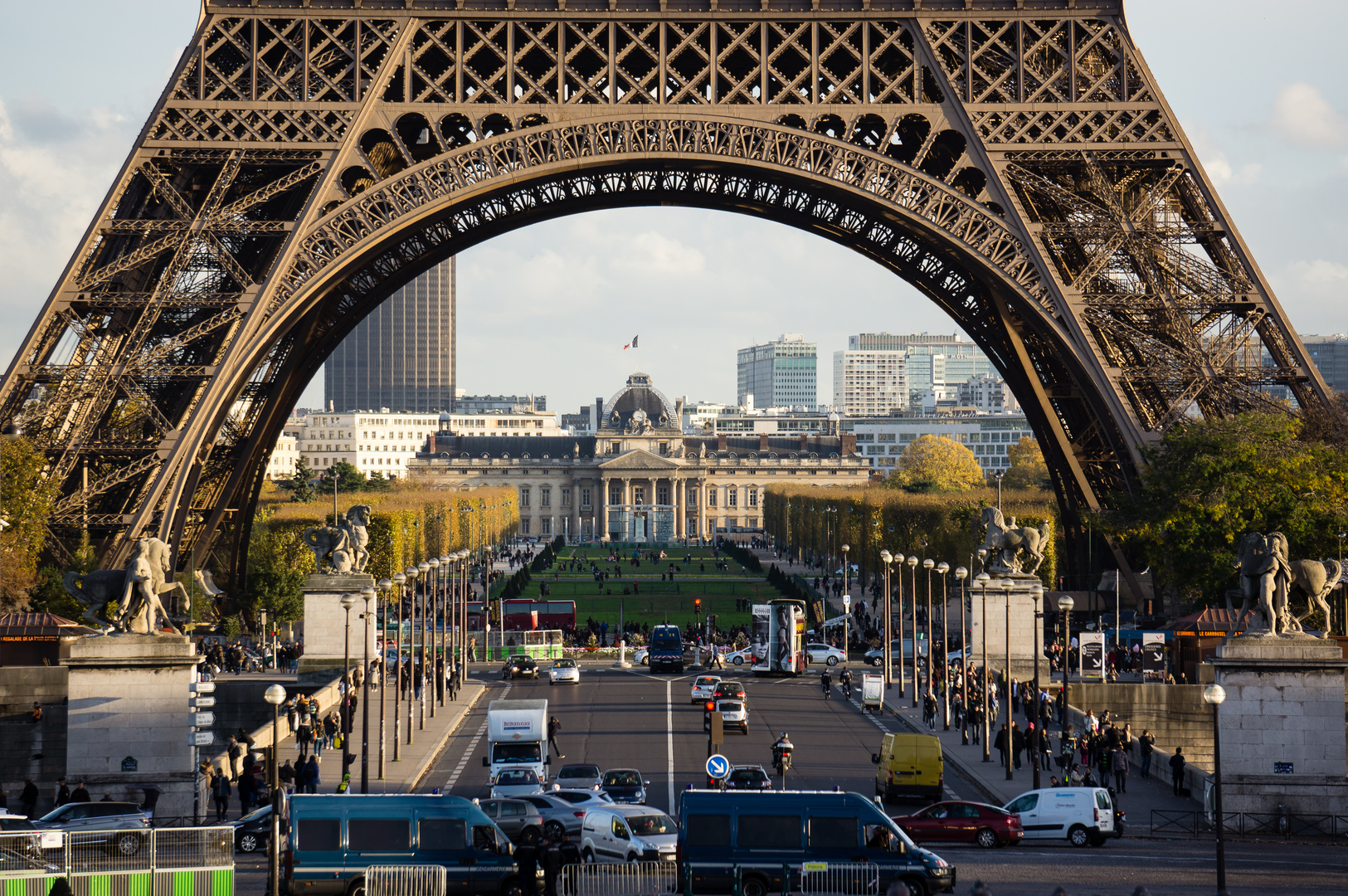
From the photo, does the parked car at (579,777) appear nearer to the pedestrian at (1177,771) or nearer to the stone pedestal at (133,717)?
the stone pedestal at (133,717)

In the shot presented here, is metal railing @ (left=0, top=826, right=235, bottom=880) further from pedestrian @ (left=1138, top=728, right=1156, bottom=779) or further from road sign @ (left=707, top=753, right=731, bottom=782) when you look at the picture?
pedestrian @ (left=1138, top=728, right=1156, bottom=779)

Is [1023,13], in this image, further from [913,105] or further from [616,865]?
[616,865]

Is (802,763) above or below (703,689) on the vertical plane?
below

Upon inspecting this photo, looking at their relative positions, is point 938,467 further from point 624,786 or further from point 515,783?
point 624,786

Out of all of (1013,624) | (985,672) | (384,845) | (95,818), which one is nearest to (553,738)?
(985,672)

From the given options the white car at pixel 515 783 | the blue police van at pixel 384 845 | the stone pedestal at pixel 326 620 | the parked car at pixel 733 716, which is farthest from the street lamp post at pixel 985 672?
the blue police van at pixel 384 845

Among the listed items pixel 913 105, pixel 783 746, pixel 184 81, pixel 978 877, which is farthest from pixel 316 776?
pixel 913 105

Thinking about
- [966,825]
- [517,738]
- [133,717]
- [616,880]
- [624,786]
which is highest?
[133,717]
